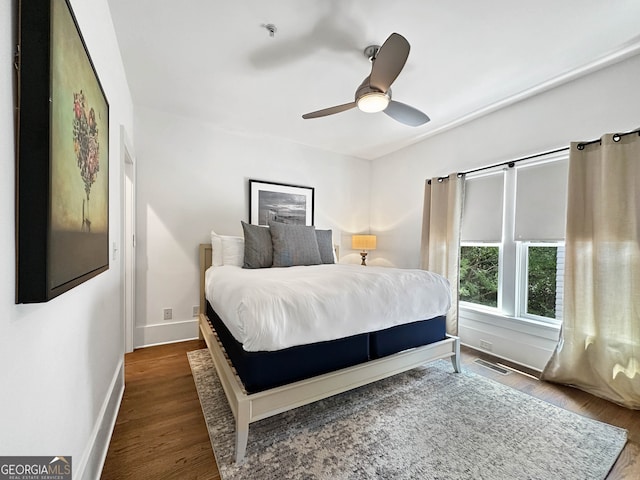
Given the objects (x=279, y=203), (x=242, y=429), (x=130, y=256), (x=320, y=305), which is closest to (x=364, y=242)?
(x=279, y=203)

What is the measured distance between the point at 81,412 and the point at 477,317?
11.0 feet

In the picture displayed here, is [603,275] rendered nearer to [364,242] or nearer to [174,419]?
[364,242]

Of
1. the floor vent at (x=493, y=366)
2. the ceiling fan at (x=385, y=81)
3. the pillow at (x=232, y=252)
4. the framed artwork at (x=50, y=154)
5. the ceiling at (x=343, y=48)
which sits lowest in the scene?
the floor vent at (x=493, y=366)

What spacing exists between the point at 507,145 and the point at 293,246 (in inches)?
98.6

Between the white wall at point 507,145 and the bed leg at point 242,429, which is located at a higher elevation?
the white wall at point 507,145

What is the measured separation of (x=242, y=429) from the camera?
4.51 ft

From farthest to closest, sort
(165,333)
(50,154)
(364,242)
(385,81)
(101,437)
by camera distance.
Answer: (364,242), (165,333), (385,81), (101,437), (50,154)

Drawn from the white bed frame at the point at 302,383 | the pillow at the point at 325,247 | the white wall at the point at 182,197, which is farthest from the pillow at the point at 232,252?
the pillow at the point at 325,247

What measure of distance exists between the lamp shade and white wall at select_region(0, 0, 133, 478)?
123 inches

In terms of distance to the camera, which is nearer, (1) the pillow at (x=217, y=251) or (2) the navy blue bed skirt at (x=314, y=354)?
(2) the navy blue bed skirt at (x=314, y=354)

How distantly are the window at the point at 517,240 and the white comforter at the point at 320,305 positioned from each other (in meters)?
1.12

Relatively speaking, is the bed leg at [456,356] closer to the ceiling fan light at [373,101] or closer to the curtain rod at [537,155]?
the curtain rod at [537,155]

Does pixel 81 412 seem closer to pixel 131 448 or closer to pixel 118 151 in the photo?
pixel 131 448

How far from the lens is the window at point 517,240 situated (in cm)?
250
